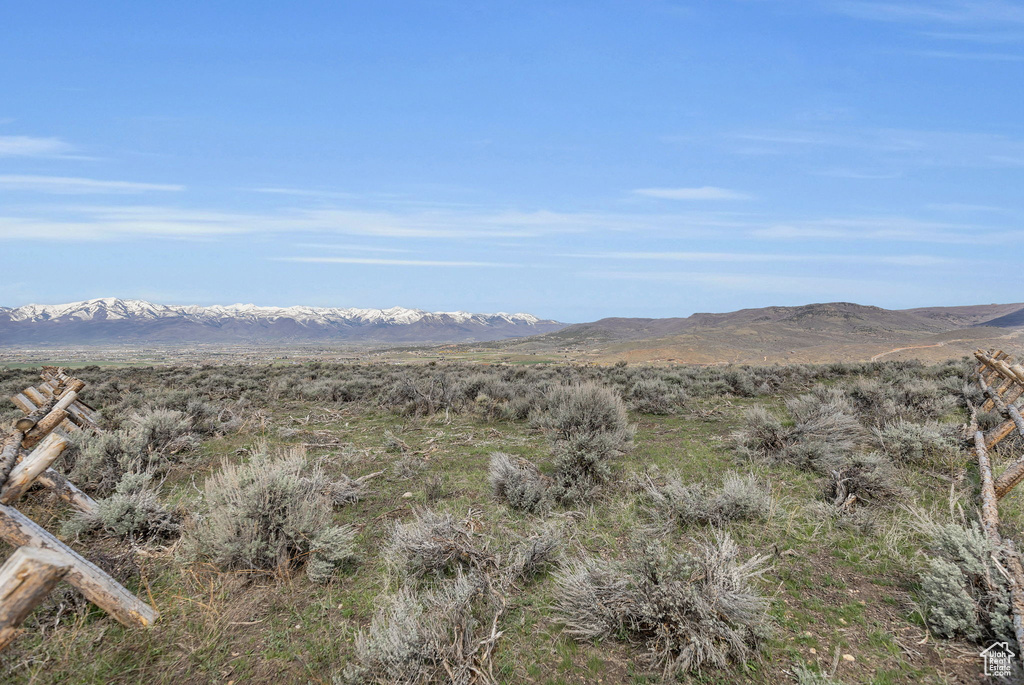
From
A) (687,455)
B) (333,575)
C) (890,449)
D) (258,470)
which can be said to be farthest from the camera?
(687,455)

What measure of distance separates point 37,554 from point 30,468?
5.80 ft

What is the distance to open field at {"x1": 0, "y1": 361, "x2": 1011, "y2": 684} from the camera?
10.4 feet

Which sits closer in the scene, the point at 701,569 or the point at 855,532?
the point at 701,569

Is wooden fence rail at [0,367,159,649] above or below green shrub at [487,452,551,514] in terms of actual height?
above

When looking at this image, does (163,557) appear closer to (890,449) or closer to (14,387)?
(890,449)

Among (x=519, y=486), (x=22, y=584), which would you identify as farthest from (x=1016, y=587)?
(x=22, y=584)

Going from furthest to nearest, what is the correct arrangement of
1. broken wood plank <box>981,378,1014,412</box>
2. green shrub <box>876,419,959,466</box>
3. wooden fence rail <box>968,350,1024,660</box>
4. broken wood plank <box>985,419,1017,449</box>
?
broken wood plank <box>981,378,1014,412</box>, green shrub <box>876,419,959,466</box>, broken wood plank <box>985,419,1017,449</box>, wooden fence rail <box>968,350,1024,660</box>

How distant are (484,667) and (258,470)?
332 cm

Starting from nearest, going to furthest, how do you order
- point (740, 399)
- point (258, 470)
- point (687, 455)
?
point (258, 470)
point (687, 455)
point (740, 399)

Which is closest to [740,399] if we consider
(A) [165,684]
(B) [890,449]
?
(B) [890,449]

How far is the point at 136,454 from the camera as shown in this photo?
7461mm

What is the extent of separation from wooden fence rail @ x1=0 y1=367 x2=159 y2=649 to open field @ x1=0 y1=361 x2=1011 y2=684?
Answer: 0.29 metres

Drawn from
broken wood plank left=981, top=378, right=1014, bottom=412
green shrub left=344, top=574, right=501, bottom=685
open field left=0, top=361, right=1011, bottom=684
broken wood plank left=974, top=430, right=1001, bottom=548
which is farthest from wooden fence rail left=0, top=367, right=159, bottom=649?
broken wood plank left=981, top=378, right=1014, bottom=412

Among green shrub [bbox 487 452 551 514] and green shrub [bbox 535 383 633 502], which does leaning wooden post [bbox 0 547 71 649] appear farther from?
green shrub [bbox 535 383 633 502]
